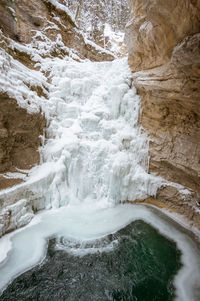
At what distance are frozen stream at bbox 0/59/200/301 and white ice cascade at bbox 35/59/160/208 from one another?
0.03 meters

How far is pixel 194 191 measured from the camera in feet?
19.0

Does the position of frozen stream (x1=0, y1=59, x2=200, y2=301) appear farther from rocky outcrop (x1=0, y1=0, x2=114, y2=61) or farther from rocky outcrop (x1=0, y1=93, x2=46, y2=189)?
rocky outcrop (x1=0, y1=0, x2=114, y2=61)

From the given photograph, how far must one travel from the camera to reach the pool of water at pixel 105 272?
11.5ft

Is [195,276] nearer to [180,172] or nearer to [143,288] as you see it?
[143,288]

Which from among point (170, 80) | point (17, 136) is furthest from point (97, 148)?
point (170, 80)

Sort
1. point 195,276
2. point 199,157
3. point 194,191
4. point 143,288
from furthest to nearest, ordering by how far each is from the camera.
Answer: point 194,191 < point 199,157 < point 195,276 < point 143,288

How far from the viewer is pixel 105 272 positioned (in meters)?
3.96

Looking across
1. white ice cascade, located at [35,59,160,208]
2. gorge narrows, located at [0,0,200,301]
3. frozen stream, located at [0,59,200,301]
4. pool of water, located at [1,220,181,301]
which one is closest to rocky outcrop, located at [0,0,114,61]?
gorge narrows, located at [0,0,200,301]

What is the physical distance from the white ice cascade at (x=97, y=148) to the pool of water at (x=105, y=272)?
1745mm

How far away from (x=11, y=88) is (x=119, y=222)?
5.76 meters

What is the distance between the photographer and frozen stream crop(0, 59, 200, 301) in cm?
447

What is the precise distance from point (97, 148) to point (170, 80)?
3463mm

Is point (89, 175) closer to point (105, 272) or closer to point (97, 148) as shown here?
point (97, 148)

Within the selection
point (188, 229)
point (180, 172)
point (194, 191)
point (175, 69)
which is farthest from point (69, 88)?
point (188, 229)
